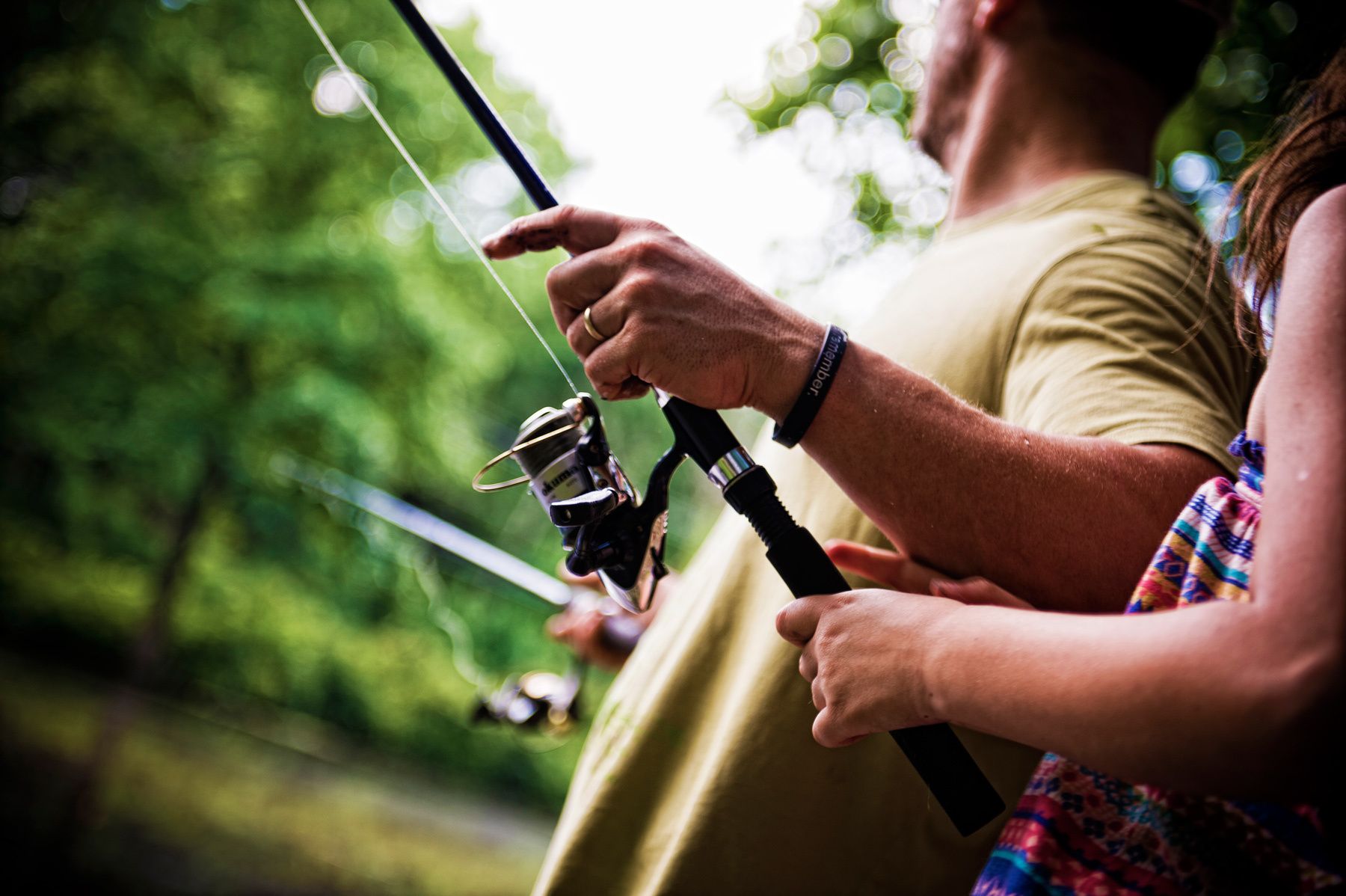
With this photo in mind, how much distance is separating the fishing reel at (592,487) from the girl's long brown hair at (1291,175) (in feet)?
2.54

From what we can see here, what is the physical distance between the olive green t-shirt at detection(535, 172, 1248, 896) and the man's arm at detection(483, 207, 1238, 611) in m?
0.04

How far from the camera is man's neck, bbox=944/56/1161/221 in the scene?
74.6 inches

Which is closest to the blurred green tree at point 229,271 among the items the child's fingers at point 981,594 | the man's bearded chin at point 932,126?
the man's bearded chin at point 932,126

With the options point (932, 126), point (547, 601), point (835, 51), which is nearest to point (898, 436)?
point (932, 126)

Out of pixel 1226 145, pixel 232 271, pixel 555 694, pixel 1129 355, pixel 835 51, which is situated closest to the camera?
pixel 1129 355

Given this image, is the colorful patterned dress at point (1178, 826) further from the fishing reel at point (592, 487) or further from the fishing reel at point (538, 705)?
the fishing reel at point (538, 705)

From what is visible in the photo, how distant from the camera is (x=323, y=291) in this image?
246 inches

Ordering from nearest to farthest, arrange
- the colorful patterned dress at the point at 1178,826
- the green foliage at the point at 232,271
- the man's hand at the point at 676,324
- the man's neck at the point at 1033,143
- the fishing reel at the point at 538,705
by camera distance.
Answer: the colorful patterned dress at the point at 1178,826 < the man's hand at the point at 676,324 < the man's neck at the point at 1033,143 < the fishing reel at the point at 538,705 < the green foliage at the point at 232,271

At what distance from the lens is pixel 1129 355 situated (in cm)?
129

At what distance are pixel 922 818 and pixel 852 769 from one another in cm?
12

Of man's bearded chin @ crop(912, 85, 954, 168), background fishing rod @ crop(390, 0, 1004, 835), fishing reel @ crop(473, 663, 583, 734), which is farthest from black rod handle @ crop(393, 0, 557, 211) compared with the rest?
fishing reel @ crop(473, 663, 583, 734)

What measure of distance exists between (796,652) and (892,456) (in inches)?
15.0

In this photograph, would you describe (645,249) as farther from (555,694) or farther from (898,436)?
(555,694)

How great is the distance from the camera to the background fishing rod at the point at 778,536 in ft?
3.56
